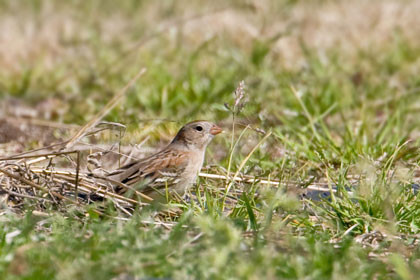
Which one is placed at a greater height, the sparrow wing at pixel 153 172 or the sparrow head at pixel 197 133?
the sparrow head at pixel 197 133

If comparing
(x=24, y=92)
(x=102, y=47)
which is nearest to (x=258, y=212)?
(x=24, y=92)

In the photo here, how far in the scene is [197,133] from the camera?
18.3 feet

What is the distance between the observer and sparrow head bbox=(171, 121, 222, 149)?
18.1ft

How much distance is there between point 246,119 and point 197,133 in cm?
35

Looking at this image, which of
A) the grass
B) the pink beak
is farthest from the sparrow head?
the grass

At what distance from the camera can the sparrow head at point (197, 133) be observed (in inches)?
218

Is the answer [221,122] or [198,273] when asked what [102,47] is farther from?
[198,273]

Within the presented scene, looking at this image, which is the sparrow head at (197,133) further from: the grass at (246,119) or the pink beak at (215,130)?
the grass at (246,119)

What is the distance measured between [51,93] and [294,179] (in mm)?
4042

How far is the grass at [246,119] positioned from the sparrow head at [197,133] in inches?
7.8

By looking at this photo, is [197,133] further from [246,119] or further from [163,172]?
[163,172]

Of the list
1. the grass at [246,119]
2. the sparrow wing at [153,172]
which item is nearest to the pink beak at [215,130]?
the grass at [246,119]

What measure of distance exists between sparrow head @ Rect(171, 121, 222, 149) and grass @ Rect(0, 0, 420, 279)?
0.65ft

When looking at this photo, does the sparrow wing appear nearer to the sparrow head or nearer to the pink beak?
the sparrow head
